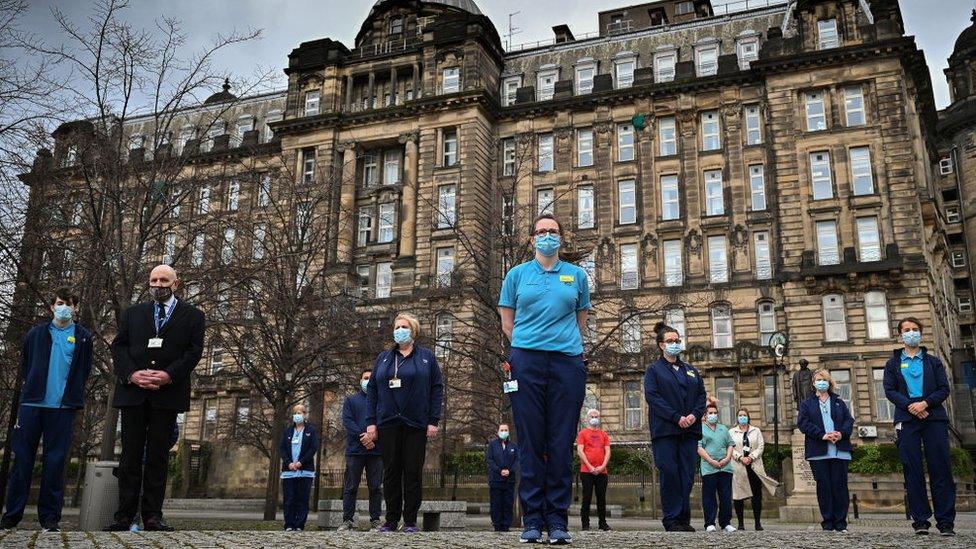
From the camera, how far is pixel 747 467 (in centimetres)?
1703

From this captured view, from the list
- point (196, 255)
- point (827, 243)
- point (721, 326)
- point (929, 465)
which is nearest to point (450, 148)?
point (721, 326)

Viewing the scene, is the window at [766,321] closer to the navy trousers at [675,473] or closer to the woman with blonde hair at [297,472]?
the woman with blonde hair at [297,472]

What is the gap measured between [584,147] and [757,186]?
32.4 ft

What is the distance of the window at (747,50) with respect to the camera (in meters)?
50.4

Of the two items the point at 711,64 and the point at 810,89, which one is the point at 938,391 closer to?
the point at 810,89

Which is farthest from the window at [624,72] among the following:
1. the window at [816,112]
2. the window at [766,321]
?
the window at [766,321]

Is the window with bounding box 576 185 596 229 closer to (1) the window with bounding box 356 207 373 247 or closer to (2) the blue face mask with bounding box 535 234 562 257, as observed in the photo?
(1) the window with bounding box 356 207 373 247

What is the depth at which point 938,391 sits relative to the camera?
9789 millimetres

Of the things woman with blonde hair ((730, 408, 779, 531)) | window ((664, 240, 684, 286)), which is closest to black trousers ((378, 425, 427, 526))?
woman with blonde hair ((730, 408, 779, 531))

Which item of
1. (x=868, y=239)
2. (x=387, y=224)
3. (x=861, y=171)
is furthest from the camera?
(x=387, y=224)

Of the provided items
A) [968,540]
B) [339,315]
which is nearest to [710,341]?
[339,315]

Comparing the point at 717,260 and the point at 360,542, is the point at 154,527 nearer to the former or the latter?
the point at 360,542

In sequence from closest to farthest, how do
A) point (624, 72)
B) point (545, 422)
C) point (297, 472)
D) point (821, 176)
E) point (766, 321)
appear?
point (545, 422)
point (297, 472)
point (766, 321)
point (821, 176)
point (624, 72)

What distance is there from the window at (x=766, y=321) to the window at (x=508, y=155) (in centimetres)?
1634
